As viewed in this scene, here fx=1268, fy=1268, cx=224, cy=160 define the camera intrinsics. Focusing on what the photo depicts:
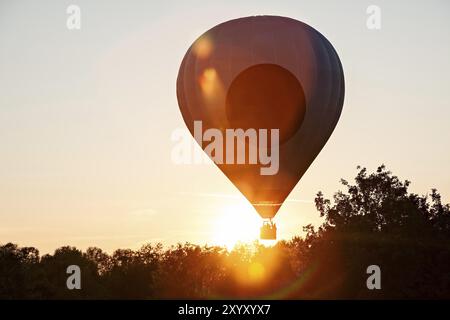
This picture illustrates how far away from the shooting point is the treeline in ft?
195

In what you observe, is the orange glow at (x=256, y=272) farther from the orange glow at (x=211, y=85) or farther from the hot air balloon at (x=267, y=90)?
the orange glow at (x=211, y=85)

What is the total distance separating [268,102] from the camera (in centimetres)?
4759

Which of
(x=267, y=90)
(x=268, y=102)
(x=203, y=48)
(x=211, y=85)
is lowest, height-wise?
(x=268, y=102)

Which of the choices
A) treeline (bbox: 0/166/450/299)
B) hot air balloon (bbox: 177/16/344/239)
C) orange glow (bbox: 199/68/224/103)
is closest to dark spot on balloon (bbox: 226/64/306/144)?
hot air balloon (bbox: 177/16/344/239)

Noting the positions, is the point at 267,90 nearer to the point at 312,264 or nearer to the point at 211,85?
the point at 211,85

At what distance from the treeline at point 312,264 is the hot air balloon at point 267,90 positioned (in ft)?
39.6

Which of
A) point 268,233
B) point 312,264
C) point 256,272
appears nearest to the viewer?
point 268,233

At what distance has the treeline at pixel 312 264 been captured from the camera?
59.5m

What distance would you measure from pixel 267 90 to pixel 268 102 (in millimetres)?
463

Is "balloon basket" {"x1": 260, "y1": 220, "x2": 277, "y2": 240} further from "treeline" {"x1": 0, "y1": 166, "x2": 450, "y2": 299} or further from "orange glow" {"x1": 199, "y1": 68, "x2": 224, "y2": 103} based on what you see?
"treeline" {"x1": 0, "y1": 166, "x2": 450, "y2": 299}

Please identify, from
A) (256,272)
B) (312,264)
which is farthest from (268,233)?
(256,272)

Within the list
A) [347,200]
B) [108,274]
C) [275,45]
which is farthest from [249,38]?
[108,274]

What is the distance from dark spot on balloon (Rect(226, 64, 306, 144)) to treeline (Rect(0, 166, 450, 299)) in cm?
1306

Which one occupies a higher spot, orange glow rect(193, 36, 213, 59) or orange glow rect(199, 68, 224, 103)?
orange glow rect(193, 36, 213, 59)
